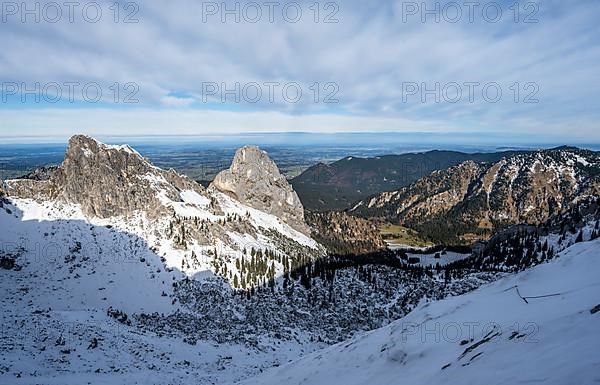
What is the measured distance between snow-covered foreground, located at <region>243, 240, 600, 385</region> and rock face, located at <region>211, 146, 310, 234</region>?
379 feet

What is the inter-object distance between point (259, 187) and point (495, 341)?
434 ft

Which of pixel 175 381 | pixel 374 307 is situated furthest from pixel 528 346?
pixel 374 307

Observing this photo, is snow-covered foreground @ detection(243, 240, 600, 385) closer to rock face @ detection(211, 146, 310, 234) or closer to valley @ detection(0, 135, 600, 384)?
valley @ detection(0, 135, 600, 384)

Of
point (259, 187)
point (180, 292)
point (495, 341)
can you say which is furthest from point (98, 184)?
point (495, 341)

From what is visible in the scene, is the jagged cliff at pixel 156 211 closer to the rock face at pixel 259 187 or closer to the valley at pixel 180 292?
the valley at pixel 180 292

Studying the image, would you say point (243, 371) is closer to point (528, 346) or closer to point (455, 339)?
point (455, 339)

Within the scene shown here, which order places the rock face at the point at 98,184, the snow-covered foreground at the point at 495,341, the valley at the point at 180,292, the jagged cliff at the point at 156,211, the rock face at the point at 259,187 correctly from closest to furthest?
the snow-covered foreground at the point at 495,341
the valley at the point at 180,292
the jagged cliff at the point at 156,211
the rock face at the point at 98,184
the rock face at the point at 259,187

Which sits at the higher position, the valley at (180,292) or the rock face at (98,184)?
the rock face at (98,184)

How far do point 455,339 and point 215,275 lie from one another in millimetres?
→ 55389

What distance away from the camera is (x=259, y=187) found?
5659 inches

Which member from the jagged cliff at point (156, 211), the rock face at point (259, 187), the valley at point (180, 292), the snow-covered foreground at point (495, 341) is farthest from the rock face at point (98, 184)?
the snow-covered foreground at point (495, 341)

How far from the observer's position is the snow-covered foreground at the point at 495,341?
9828 millimetres

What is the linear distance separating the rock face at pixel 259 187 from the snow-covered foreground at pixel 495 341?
379ft

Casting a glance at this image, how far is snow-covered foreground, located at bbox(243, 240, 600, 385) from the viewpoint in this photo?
9.83m
